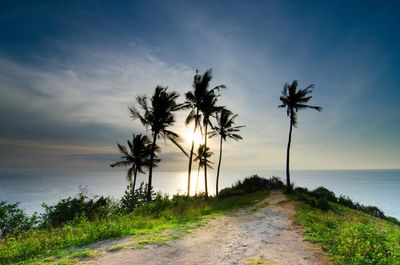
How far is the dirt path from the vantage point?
23.0 feet

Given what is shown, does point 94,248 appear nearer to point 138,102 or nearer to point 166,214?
point 166,214

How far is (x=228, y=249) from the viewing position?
→ 812 cm

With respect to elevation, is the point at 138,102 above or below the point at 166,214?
above

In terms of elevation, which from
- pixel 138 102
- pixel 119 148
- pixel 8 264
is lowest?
pixel 8 264

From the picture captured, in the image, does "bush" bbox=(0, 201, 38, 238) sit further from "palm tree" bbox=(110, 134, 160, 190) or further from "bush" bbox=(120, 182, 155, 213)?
"palm tree" bbox=(110, 134, 160, 190)

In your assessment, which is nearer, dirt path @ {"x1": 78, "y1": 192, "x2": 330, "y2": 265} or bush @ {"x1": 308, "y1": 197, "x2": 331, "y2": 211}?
dirt path @ {"x1": 78, "y1": 192, "x2": 330, "y2": 265}

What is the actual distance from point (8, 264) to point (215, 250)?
5718mm

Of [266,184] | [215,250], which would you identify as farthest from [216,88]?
[215,250]

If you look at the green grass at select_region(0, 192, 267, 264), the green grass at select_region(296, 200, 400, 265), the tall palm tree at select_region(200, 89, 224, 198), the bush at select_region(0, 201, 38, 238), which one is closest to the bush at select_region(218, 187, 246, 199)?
the tall palm tree at select_region(200, 89, 224, 198)

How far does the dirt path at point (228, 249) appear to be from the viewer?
7.01 m

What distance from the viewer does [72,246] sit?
8.45 m

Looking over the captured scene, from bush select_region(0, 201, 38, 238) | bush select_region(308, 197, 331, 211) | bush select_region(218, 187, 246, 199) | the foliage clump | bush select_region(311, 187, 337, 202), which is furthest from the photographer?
bush select_region(218, 187, 246, 199)

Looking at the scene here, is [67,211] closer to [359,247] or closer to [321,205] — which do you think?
[359,247]

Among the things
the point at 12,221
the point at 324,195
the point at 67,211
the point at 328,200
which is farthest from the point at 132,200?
the point at 324,195
